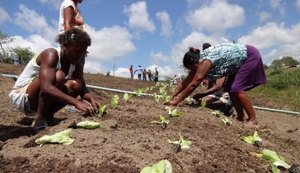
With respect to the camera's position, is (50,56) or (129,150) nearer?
(129,150)

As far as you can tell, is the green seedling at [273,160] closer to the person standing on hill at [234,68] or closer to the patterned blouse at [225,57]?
the person standing on hill at [234,68]

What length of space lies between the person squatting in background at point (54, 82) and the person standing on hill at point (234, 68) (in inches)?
74.7

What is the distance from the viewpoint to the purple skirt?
5809 millimetres

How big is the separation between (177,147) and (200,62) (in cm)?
272

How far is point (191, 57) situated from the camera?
601 centimetres

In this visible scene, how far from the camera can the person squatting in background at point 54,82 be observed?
3.89 m

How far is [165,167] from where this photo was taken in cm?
274

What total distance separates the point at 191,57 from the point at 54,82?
257 centimetres

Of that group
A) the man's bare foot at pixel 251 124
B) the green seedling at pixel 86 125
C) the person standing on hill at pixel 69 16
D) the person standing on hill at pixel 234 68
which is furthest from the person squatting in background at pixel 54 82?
the man's bare foot at pixel 251 124

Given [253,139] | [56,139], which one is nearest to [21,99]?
[56,139]

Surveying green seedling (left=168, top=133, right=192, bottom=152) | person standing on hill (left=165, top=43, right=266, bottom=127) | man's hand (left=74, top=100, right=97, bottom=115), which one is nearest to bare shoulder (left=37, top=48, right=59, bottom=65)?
man's hand (left=74, top=100, right=97, bottom=115)

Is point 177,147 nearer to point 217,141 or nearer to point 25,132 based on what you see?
point 217,141

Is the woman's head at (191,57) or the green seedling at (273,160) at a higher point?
the woman's head at (191,57)

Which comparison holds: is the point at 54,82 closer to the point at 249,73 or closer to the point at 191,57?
the point at 191,57
